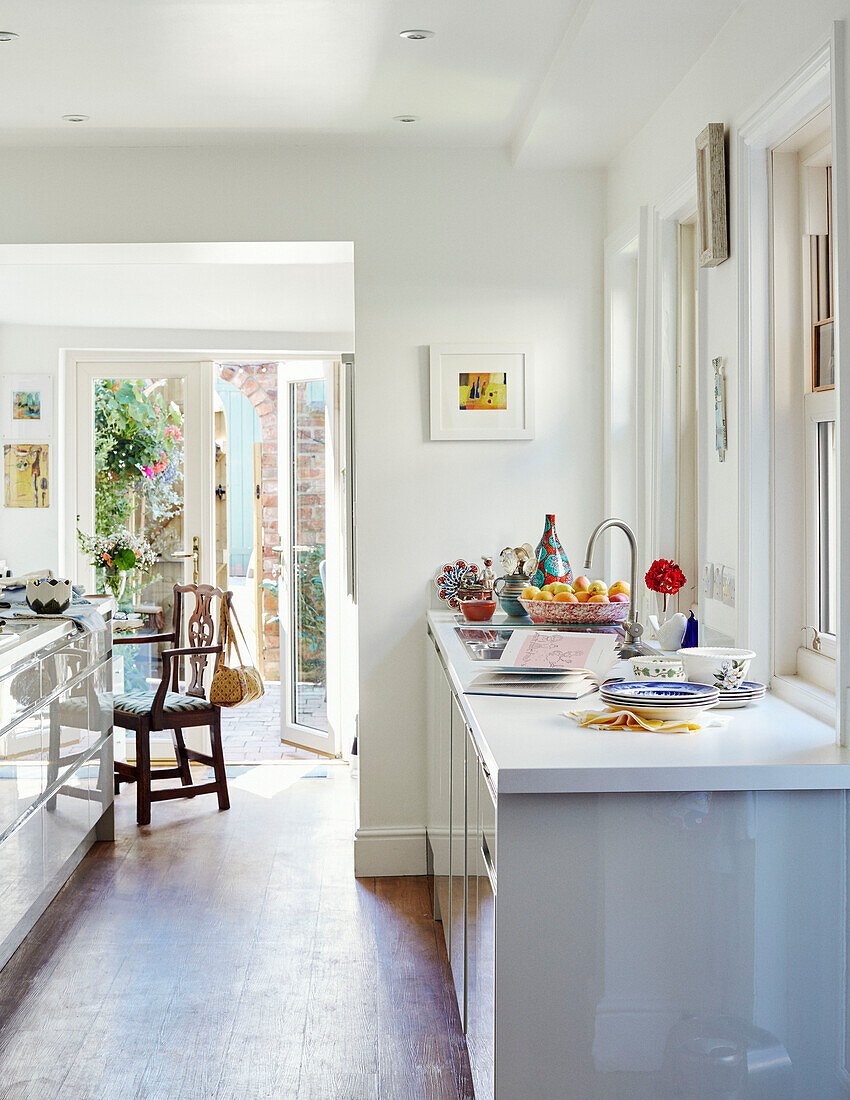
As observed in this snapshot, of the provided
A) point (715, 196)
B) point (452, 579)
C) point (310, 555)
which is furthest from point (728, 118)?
point (310, 555)

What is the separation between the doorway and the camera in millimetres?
5680

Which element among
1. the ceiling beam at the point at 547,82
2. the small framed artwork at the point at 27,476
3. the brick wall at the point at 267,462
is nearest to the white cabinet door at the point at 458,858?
the ceiling beam at the point at 547,82

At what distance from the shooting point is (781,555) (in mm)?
2408

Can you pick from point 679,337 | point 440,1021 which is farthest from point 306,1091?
point 679,337

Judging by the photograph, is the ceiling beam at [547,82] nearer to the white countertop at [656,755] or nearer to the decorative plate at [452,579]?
the decorative plate at [452,579]

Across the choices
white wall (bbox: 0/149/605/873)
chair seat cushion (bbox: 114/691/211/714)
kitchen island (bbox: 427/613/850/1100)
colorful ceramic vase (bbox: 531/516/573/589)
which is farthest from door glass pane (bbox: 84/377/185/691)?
kitchen island (bbox: 427/613/850/1100)

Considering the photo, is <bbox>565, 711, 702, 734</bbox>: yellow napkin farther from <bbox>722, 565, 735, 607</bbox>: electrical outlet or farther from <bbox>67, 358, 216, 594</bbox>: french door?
<bbox>67, 358, 216, 594</bbox>: french door

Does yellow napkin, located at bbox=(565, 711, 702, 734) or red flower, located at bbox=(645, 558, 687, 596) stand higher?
red flower, located at bbox=(645, 558, 687, 596)

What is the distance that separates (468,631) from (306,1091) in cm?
131

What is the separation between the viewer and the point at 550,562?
3.33m

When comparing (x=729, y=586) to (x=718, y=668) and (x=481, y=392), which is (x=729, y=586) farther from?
(x=481, y=392)

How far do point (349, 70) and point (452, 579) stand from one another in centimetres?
166

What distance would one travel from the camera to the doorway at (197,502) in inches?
224

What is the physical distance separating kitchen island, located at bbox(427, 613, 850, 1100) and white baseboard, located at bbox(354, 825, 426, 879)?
215 cm
